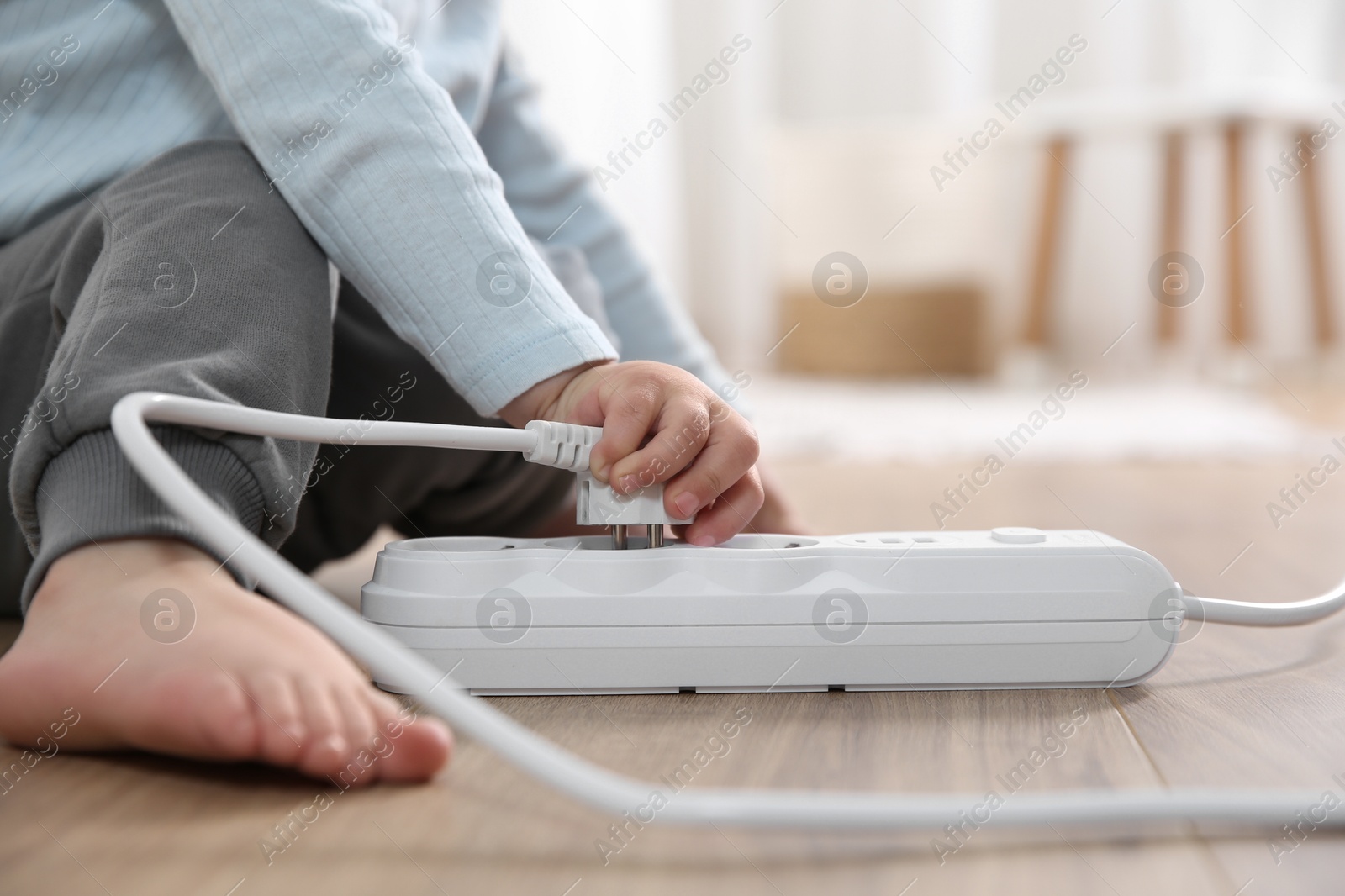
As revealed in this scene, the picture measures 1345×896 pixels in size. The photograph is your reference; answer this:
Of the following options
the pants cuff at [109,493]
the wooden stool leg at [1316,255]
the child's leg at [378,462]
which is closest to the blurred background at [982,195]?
the wooden stool leg at [1316,255]

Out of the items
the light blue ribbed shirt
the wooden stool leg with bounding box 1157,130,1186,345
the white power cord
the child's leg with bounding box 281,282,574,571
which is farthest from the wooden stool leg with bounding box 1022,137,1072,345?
the white power cord

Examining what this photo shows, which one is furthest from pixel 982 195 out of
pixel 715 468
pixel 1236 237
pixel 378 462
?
pixel 715 468

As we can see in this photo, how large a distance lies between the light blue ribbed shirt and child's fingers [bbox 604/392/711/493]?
0.06 meters

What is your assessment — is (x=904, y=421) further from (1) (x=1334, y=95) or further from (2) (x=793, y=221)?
(1) (x=1334, y=95)

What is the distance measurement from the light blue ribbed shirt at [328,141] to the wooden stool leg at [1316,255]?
2270 millimetres

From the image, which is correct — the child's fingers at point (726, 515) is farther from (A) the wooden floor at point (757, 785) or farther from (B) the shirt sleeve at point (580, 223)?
(B) the shirt sleeve at point (580, 223)

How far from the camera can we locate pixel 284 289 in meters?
0.45

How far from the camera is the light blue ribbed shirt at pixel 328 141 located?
1.55 ft

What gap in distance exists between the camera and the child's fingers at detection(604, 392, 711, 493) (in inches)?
16.4

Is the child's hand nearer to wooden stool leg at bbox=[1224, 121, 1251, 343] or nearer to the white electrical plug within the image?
the white electrical plug

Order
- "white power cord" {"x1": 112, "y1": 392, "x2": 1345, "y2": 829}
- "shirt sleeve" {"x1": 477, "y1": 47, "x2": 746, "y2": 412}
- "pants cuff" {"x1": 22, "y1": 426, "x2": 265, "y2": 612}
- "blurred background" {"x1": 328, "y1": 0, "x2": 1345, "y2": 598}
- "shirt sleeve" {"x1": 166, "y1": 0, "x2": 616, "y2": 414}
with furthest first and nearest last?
"blurred background" {"x1": 328, "y1": 0, "x2": 1345, "y2": 598} < "shirt sleeve" {"x1": 477, "y1": 47, "x2": 746, "y2": 412} < "shirt sleeve" {"x1": 166, "y1": 0, "x2": 616, "y2": 414} < "pants cuff" {"x1": 22, "y1": 426, "x2": 265, "y2": 612} < "white power cord" {"x1": 112, "y1": 392, "x2": 1345, "y2": 829}

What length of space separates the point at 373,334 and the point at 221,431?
0.24 meters

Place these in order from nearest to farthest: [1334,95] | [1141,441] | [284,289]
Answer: [284,289], [1141,441], [1334,95]

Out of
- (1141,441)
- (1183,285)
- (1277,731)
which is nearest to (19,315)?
(1277,731)
